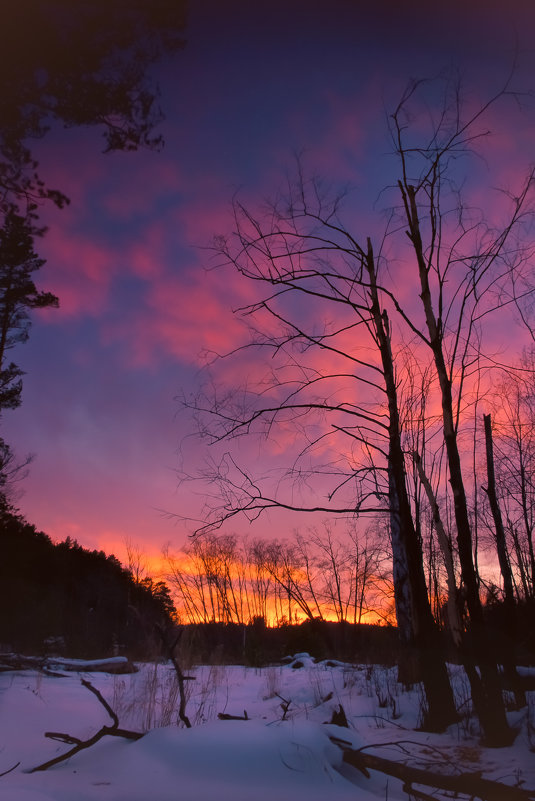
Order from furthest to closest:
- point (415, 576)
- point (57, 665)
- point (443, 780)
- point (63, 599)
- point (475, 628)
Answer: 1. point (63, 599)
2. point (57, 665)
3. point (415, 576)
4. point (475, 628)
5. point (443, 780)

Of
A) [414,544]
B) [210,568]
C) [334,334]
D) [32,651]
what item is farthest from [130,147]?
[210,568]

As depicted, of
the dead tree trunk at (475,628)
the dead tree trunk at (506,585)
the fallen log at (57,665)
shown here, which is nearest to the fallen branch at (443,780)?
the dead tree trunk at (475,628)

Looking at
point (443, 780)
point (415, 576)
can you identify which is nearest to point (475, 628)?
point (415, 576)

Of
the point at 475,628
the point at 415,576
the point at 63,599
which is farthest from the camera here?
the point at 63,599

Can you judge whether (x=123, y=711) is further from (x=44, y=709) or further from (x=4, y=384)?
(x=4, y=384)

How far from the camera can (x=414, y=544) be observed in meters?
→ 6.26

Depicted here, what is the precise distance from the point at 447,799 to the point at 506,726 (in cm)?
193

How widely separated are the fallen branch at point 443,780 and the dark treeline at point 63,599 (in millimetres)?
16511

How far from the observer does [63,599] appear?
30.2 metres

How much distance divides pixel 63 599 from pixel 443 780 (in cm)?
3118

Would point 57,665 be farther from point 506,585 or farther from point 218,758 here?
point 218,758

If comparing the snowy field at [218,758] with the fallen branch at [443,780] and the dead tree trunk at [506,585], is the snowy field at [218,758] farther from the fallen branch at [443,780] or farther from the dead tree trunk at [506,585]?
the dead tree trunk at [506,585]

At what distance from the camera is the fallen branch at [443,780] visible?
316cm

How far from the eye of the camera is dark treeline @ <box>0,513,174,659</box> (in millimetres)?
22453
